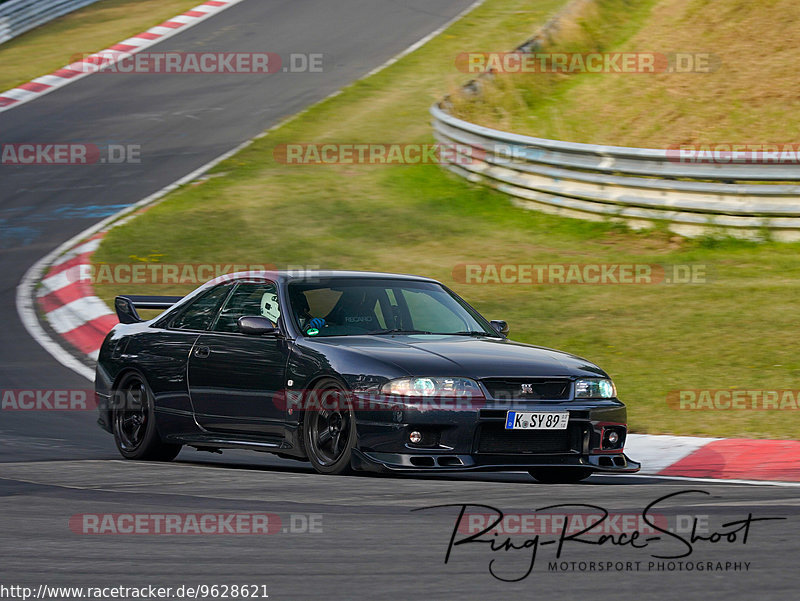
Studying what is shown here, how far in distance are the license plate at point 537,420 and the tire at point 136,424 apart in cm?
256

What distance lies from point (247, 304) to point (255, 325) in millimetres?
572

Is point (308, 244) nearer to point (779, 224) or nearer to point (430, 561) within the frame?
point (779, 224)

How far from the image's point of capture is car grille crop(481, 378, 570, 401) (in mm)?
7652

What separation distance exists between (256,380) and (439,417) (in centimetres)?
142

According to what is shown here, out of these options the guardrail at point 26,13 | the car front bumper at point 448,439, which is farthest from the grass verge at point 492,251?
the guardrail at point 26,13

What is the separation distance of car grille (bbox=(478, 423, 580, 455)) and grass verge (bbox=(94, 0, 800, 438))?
2.14 meters

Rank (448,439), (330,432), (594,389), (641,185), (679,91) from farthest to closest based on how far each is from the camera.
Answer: (679,91), (641,185), (594,389), (330,432), (448,439)

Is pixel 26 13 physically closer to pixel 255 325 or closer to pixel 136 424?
pixel 136 424

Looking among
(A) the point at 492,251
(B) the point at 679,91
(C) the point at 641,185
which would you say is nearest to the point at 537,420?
(A) the point at 492,251

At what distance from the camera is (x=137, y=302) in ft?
32.0

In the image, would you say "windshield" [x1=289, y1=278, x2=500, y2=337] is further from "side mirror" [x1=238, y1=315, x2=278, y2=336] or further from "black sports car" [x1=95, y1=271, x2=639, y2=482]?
"side mirror" [x1=238, y1=315, x2=278, y2=336]

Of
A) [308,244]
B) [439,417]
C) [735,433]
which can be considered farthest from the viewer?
[308,244]

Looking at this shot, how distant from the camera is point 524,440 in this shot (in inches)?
303

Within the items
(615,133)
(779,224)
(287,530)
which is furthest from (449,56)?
(287,530)
